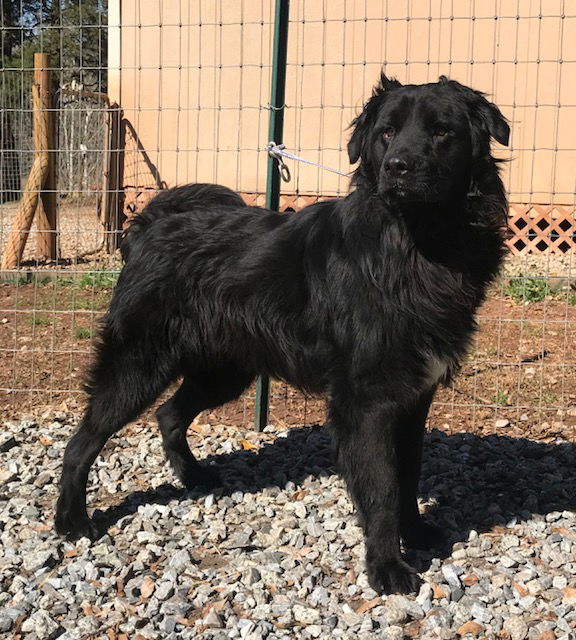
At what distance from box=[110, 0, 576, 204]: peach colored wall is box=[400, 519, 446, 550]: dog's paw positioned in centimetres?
640

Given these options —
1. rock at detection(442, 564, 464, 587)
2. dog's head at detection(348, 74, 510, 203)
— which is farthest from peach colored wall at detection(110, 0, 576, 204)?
rock at detection(442, 564, 464, 587)

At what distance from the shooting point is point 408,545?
3.68 metres

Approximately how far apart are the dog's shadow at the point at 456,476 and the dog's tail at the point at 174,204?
1235 millimetres

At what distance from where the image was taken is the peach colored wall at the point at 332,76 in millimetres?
9812

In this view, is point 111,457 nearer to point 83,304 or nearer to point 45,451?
point 45,451

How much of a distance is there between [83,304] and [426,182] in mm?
5230

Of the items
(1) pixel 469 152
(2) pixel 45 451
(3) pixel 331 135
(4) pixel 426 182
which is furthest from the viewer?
(3) pixel 331 135

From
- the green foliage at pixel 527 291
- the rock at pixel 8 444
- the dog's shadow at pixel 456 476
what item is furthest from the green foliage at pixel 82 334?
the green foliage at pixel 527 291

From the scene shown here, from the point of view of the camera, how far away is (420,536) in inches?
145

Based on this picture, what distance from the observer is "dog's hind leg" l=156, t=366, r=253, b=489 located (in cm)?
430

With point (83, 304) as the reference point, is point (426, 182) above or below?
above

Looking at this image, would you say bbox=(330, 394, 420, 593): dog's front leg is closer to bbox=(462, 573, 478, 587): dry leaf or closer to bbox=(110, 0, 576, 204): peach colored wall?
bbox=(462, 573, 478, 587): dry leaf

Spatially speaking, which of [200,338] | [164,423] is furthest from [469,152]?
[164,423]

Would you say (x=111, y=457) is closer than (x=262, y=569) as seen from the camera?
No
